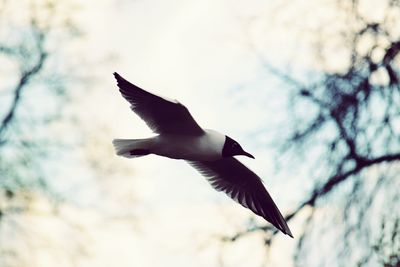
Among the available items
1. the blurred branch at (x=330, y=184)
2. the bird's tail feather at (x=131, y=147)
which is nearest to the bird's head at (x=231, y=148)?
the bird's tail feather at (x=131, y=147)

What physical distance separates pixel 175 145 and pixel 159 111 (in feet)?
1.05

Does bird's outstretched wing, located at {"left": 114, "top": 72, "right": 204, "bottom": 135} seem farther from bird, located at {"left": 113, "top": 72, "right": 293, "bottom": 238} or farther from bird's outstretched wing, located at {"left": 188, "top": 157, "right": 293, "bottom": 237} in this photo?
Answer: bird's outstretched wing, located at {"left": 188, "top": 157, "right": 293, "bottom": 237}

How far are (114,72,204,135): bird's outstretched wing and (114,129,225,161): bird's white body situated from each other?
0.17 feet

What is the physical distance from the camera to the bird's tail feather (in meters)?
6.50

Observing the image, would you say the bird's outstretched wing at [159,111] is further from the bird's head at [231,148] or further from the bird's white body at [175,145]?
the bird's head at [231,148]

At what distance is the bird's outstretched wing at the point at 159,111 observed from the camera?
615 cm

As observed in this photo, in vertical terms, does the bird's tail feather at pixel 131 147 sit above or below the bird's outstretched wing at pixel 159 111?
below

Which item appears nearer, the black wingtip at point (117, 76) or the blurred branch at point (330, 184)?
the black wingtip at point (117, 76)

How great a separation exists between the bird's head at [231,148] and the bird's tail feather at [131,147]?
2.18ft

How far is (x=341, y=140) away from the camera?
9.09 metres

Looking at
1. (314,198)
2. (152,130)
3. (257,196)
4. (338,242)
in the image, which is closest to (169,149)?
(152,130)

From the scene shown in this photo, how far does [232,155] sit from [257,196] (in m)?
0.78

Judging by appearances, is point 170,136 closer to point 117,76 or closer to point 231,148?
point 231,148

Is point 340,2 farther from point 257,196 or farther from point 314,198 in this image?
point 257,196
